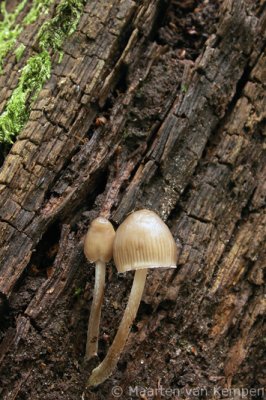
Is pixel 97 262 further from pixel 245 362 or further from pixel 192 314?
pixel 245 362

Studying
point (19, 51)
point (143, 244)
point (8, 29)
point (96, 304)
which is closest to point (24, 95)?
point (19, 51)

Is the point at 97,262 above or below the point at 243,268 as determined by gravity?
below

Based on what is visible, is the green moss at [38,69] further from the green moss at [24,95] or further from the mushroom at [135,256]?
the mushroom at [135,256]

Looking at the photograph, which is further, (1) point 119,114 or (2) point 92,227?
(1) point 119,114

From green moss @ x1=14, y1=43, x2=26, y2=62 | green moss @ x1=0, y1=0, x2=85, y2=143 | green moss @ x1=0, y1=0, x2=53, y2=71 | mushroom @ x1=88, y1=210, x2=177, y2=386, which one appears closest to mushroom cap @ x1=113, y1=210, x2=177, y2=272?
mushroom @ x1=88, y1=210, x2=177, y2=386

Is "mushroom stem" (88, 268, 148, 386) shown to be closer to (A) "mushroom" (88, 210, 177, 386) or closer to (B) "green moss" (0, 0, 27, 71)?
(A) "mushroom" (88, 210, 177, 386)

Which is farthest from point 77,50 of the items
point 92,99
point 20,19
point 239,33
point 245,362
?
point 245,362
